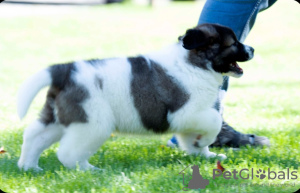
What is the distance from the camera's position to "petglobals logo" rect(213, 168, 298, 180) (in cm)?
354

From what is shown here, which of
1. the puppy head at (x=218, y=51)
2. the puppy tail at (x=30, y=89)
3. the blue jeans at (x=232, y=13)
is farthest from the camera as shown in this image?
the blue jeans at (x=232, y=13)

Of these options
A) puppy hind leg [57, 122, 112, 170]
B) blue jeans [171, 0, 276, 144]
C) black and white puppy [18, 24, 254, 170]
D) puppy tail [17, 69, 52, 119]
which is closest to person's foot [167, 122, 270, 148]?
blue jeans [171, 0, 276, 144]

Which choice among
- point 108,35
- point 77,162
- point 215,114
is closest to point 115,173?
point 77,162

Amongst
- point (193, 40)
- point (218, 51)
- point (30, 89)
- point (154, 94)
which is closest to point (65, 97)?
point (30, 89)

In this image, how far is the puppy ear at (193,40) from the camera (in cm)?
382

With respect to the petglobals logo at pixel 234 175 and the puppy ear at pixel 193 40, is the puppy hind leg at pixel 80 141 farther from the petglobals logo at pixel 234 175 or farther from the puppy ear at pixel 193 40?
the puppy ear at pixel 193 40

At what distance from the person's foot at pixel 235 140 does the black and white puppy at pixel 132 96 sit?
57 centimetres

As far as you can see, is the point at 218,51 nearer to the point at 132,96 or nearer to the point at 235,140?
the point at 132,96

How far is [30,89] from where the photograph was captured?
3.56m

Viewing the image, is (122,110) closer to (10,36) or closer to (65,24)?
(10,36)

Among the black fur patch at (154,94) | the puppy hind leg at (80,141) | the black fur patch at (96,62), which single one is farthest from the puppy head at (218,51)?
the puppy hind leg at (80,141)

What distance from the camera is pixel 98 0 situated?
A: 20109 millimetres

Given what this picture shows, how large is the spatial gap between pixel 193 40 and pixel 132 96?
66cm

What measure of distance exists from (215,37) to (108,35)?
10423mm
